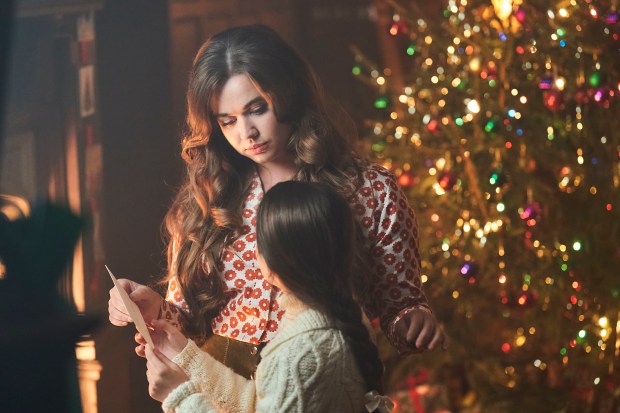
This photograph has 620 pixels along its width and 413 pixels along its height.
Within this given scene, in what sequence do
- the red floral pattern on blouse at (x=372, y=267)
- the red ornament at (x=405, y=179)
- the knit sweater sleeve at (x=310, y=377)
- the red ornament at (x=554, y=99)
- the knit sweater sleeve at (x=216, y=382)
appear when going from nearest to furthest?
the knit sweater sleeve at (x=310, y=377), the knit sweater sleeve at (x=216, y=382), the red floral pattern on blouse at (x=372, y=267), the red ornament at (x=554, y=99), the red ornament at (x=405, y=179)

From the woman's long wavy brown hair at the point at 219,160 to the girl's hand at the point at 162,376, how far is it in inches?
6.4

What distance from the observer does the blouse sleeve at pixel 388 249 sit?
189 centimetres

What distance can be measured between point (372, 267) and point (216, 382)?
0.43 meters

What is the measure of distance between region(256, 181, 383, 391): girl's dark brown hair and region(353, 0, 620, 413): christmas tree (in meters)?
1.08

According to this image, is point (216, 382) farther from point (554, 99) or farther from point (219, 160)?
point (554, 99)

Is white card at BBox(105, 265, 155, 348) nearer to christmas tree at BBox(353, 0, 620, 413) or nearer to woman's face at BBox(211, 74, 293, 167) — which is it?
woman's face at BBox(211, 74, 293, 167)

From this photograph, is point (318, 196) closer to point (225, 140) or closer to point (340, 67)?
point (225, 140)

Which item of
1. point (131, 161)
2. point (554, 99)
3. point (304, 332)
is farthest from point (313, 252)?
point (554, 99)

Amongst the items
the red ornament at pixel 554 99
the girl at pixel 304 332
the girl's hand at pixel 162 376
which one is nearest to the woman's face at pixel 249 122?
the girl at pixel 304 332

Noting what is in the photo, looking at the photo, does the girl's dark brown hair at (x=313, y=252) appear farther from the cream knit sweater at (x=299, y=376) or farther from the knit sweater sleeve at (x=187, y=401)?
the knit sweater sleeve at (x=187, y=401)

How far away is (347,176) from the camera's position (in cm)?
188

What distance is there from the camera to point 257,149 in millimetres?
1811

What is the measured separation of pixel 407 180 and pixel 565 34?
77cm

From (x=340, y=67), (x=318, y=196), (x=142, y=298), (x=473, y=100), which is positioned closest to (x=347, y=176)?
(x=318, y=196)
